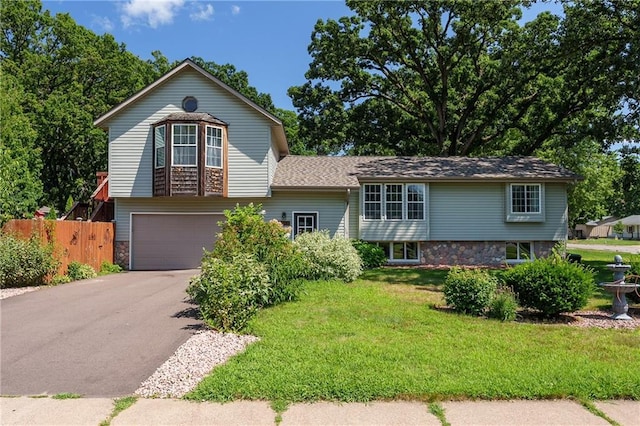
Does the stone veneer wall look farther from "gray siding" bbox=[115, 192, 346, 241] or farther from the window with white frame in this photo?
"gray siding" bbox=[115, 192, 346, 241]

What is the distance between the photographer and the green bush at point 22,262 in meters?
11.4

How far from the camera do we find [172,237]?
1719 centimetres

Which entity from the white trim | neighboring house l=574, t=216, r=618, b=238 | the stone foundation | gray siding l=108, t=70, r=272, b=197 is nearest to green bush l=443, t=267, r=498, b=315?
the white trim

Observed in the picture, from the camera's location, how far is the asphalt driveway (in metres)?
4.93

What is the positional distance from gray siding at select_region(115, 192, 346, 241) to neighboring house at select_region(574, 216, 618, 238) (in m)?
62.1

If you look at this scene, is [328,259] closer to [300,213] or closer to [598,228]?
[300,213]

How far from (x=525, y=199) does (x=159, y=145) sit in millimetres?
14595

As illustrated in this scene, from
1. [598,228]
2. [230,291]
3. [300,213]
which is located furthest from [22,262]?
[598,228]

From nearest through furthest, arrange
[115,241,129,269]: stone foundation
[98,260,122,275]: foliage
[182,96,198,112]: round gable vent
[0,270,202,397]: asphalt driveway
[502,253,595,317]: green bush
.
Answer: [0,270,202,397]: asphalt driveway
[502,253,595,317]: green bush
[98,260,122,275]: foliage
[182,96,198,112]: round gable vent
[115,241,129,269]: stone foundation

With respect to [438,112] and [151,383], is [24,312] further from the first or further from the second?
[438,112]

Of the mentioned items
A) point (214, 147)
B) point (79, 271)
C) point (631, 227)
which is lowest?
point (79, 271)

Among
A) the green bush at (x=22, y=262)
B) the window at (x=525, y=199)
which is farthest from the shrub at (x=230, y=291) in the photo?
the window at (x=525, y=199)

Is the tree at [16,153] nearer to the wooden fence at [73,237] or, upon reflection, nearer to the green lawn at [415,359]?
the wooden fence at [73,237]

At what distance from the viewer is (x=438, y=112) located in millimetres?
26516
